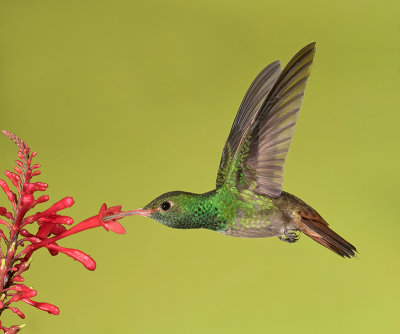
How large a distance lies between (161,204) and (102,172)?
1036 mm

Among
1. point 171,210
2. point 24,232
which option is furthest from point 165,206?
point 24,232

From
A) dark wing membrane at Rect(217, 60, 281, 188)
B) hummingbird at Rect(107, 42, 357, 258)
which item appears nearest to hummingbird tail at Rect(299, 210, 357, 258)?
hummingbird at Rect(107, 42, 357, 258)

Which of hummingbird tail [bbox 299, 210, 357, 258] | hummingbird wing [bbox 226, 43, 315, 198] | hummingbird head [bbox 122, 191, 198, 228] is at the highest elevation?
hummingbird wing [bbox 226, 43, 315, 198]

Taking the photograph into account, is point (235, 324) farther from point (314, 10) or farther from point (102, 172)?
point (314, 10)

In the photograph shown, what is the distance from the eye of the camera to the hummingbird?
2.18 ft

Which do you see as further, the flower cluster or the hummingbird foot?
the hummingbird foot

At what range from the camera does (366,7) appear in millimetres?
1705

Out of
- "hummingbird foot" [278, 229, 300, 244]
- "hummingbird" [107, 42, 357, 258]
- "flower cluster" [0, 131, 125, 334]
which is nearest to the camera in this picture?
"flower cluster" [0, 131, 125, 334]

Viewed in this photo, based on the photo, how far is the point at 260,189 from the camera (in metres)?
0.78

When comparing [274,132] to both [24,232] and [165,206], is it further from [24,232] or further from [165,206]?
[24,232]

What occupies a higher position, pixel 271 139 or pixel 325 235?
pixel 271 139

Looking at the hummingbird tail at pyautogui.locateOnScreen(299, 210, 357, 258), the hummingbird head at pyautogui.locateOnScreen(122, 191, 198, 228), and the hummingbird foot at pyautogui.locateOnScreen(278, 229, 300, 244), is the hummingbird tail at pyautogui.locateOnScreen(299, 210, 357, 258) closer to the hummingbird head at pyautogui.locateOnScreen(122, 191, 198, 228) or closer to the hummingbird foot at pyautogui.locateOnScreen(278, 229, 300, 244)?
the hummingbird foot at pyautogui.locateOnScreen(278, 229, 300, 244)

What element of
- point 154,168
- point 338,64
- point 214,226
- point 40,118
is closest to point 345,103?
point 338,64

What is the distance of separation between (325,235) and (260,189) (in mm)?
113
